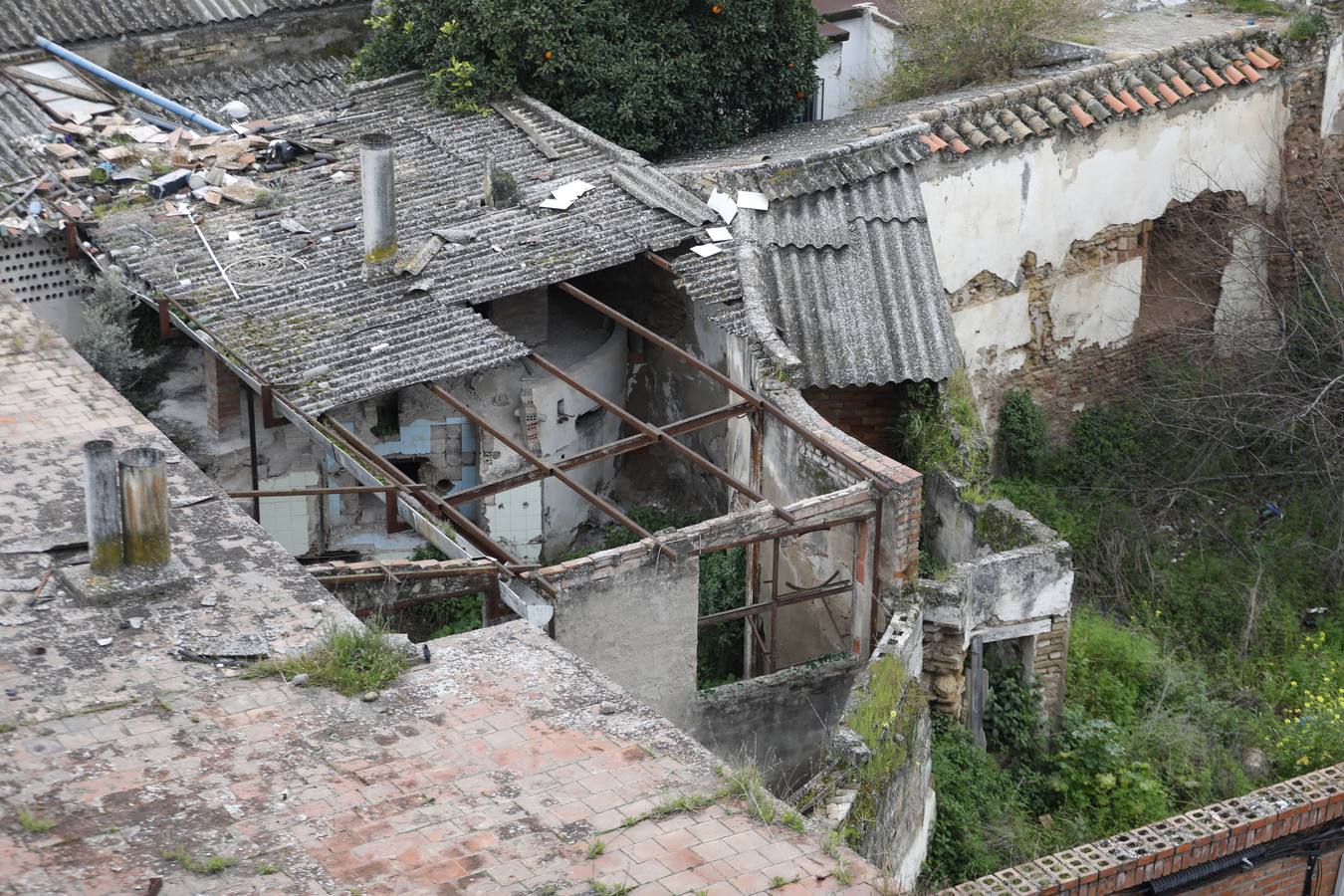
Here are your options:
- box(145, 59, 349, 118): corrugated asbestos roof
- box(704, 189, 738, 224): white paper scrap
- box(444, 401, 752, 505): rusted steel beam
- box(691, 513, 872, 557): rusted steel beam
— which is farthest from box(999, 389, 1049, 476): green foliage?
box(145, 59, 349, 118): corrugated asbestos roof

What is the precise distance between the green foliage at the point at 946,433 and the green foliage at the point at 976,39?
540 centimetres

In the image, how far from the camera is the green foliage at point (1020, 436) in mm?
19391

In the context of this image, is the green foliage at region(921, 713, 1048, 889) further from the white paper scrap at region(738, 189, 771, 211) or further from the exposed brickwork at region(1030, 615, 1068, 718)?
the white paper scrap at region(738, 189, 771, 211)

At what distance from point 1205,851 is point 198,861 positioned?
19.5 feet

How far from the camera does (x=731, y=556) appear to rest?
15234 millimetres

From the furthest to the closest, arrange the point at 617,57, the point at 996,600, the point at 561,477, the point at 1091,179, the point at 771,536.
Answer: the point at 1091,179 < the point at 617,57 < the point at 996,600 < the point at 561,477 < the point at 771,536

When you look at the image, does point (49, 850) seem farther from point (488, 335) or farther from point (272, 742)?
point (488, 335)

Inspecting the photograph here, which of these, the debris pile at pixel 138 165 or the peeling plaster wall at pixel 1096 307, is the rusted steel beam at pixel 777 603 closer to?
the peeling plaster wall at pixel 1096 307

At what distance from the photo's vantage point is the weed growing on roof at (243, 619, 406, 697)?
9.85 m

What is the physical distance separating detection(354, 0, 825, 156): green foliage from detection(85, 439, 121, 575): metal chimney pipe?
30.9 ft

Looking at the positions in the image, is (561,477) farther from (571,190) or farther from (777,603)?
(571,190)

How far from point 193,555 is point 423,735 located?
2427 mm

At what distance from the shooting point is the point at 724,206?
17234 mm

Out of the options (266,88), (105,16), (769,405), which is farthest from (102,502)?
(105,16)
